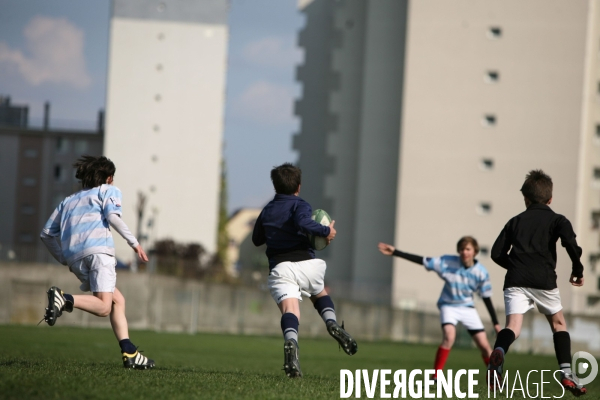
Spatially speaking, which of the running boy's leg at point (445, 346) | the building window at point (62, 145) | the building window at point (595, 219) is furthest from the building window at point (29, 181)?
the running boy's leg at point (445, 346)

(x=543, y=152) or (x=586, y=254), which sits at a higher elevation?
(x=543, y=152)

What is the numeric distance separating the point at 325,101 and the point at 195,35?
14.1m

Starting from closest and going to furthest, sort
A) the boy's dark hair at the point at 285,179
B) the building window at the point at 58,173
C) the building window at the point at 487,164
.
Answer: the boy's dark hair at the point at 285,179
the building window at the point at 487,164
the building window at the point at 58,173

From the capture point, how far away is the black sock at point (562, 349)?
855 centimetres

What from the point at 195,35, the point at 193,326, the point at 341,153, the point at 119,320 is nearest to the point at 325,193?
the point at 341,153

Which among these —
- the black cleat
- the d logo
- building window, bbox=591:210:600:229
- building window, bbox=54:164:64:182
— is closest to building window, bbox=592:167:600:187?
building window, bbox=591:210:600:229

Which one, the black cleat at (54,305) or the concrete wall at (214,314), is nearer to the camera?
the black cleat at (54,305)

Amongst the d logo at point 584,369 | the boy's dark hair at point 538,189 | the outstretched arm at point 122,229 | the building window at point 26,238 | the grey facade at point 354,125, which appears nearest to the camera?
the outstretched arm at point 122,229

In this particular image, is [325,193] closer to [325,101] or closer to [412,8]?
[325,101]

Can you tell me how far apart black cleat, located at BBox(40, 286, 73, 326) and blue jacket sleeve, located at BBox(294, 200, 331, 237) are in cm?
216

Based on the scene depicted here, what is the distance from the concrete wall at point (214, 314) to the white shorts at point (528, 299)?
26.2 m

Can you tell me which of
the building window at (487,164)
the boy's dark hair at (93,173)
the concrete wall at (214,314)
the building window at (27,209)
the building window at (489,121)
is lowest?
the concrete wall at (214,314)

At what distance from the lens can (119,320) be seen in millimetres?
8539

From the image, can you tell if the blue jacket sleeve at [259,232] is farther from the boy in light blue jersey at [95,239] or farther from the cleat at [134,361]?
the cleat at [134,361]
